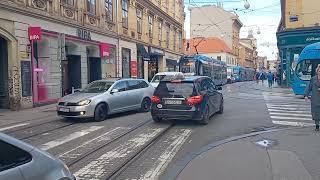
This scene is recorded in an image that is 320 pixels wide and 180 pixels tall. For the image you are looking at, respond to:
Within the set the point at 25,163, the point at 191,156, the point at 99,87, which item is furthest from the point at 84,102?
the point at 25,163

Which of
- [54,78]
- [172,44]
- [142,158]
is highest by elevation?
[172,44]

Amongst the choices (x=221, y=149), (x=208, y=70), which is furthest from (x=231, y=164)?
(x=208, y=70)

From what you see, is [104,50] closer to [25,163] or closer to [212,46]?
[25,163]

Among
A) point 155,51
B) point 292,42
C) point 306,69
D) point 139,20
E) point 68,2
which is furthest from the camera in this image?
point 155,51

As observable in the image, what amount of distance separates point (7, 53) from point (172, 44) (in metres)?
32.4

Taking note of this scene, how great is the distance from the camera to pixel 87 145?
950 centimetres

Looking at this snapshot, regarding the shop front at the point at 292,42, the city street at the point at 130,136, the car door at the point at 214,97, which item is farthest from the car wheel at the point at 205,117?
the shop front at the point at 292,42

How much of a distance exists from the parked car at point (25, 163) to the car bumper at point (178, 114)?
838cm

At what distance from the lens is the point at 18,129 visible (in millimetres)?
12273

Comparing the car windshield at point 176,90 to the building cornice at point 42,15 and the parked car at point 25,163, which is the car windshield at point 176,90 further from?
the building cornice at point 42,15

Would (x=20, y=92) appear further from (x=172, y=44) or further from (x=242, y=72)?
(x=242, y=72)

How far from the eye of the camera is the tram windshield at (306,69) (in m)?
24.6

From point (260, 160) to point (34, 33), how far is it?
1464 centimetres

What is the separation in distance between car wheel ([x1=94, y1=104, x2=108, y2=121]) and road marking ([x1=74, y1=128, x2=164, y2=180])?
121 inches
